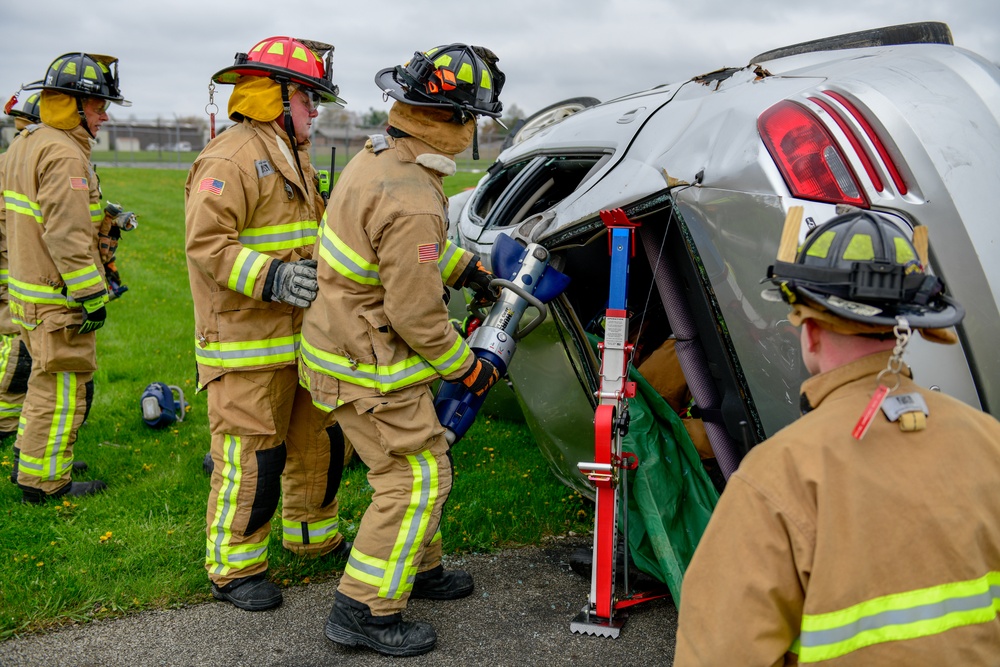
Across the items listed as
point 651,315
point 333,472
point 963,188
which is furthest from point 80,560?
point 963,188

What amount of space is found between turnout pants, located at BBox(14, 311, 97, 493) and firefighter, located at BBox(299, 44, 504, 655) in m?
2.00

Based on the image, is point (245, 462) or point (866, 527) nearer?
point (866, 527)

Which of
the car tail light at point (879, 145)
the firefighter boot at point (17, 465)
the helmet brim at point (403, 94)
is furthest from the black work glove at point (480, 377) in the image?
the firefighter boot at point (17, 465)

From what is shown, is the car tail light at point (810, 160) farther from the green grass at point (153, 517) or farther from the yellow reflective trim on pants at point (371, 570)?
the green grass at point (153, 517)

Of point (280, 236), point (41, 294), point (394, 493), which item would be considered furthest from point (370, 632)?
point (41, 294)

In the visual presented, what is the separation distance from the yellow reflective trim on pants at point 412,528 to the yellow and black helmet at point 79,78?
9.48 ft

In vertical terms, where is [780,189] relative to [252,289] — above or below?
above

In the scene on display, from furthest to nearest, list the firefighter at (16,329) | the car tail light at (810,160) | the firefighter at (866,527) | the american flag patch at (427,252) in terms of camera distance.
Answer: the firefighter at (16,329), the american flag patch at (427,252), the car tail light at (810,160), the firefighter at (866,527)

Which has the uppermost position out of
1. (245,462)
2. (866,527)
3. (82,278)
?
(866,527)

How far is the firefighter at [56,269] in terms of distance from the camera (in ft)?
14.6

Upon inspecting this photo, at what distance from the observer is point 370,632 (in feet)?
10.5

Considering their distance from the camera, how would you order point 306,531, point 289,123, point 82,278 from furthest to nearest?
point 82,278
point 306,531
point 289,123

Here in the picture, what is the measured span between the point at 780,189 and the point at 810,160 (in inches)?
5.1

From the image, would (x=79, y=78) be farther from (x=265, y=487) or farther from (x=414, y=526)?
(x=414, y=526)
